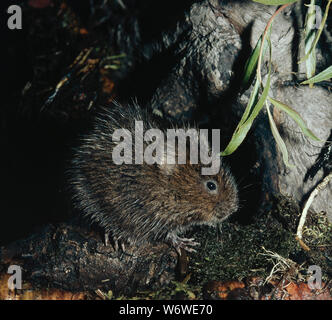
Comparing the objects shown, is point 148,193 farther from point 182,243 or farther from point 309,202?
point 309,202

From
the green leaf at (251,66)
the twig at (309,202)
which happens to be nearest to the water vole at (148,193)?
the twig at (309,202)

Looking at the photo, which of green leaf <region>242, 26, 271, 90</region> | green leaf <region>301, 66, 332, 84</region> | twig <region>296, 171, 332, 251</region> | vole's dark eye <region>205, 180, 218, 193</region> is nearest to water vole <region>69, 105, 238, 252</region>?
vole's dark eye <region>205, 180, 218, 193</region>

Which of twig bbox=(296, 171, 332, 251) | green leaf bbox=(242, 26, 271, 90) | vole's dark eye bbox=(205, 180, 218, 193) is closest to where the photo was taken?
green leaf bbox=(242, 26, 271, 90)

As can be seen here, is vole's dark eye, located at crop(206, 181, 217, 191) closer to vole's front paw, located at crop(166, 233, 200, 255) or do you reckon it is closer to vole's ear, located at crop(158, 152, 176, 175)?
vole's ear, located at crop(158, 152, 176, 175)

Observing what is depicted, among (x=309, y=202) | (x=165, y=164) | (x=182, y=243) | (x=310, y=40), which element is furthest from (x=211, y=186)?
(x=310, y=40)

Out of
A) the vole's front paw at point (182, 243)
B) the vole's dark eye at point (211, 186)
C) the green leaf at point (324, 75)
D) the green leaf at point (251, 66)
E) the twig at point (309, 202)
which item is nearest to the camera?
the green leaf at point (324, 75)

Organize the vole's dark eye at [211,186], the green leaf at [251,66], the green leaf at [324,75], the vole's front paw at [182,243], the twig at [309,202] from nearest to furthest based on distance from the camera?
the green leaf at [324,75] < the green leaf at [251,66] < the twig at [309,202] < the vole's front paw at [182,243] < the vole's dark eye at [211,186]

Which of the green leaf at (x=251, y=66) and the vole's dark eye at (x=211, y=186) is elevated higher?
the green leaf at (x=251, y=66)

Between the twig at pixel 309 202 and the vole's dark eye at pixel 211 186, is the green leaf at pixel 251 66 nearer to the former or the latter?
the vole's dark eye at pixel 211 186
